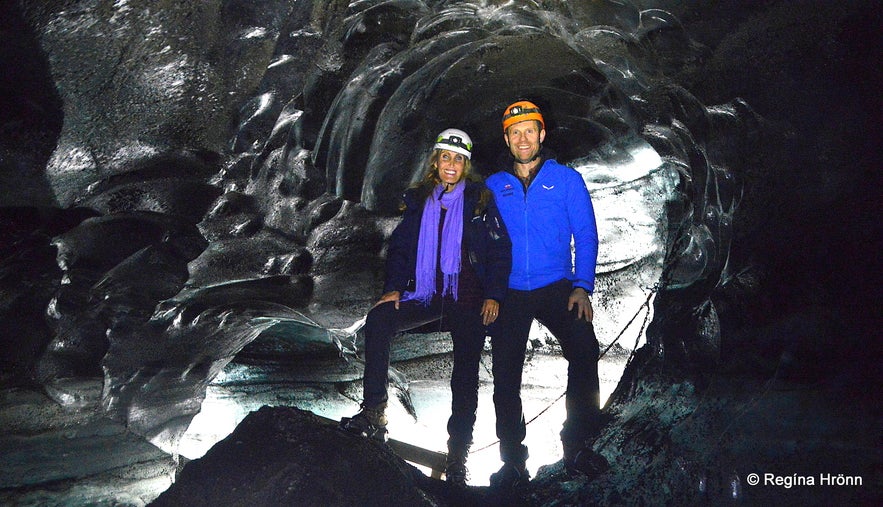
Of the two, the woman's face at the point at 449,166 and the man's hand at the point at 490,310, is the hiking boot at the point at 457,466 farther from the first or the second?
the woman's face at the point at 449,166

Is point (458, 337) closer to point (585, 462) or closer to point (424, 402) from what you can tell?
point (585, 462)

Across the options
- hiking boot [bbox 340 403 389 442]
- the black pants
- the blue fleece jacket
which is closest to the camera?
hiking boot [bbox 340 403 389 442]

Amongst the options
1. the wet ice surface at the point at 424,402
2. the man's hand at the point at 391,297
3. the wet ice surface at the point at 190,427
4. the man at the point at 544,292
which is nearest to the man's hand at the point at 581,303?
the man at the point at 544,292

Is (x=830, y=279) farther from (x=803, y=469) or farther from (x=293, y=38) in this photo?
(x=293, y=38)

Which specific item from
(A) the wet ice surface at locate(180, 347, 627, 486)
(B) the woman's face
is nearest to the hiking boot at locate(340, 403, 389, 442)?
(B) the woman's face

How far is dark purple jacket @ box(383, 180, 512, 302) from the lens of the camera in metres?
3.60

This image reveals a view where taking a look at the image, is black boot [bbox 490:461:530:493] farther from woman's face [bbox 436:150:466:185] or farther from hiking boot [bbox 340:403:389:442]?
woman's face [bbox 436:150:466:185]

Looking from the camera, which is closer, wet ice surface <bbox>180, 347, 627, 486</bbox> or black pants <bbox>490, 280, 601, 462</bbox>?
black pants <bbox>490, 280, 601, 462</bbox>

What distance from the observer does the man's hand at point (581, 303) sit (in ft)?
11.6

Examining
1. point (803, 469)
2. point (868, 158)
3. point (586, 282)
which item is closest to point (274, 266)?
point (586, 282)

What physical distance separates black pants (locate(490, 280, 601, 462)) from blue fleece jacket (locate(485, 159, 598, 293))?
82mm

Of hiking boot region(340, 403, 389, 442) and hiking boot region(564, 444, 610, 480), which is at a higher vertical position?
hiking boot region(340, 403, 389, 442)

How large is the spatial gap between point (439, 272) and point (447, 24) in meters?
1.72

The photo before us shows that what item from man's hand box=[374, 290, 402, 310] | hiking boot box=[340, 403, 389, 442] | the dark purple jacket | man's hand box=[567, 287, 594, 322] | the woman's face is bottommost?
hiking boot box=[340, 403, 389, 442]
